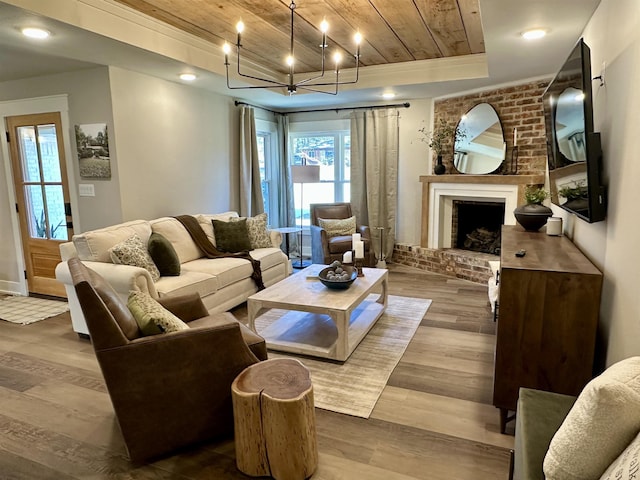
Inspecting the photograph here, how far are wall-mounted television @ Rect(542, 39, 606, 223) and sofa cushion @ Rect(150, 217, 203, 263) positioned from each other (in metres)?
3.28

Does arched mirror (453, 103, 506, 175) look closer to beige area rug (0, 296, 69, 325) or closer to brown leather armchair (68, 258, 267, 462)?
brown leather armchair (68, 258, 267, 462)

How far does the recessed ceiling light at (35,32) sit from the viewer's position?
2748 mm

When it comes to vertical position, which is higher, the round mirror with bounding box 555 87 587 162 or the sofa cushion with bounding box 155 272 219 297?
the round mirror with bounding box 555 87 587 162

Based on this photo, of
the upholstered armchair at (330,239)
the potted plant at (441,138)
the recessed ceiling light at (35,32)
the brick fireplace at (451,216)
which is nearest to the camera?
the recessed ceiling light at (35,32)

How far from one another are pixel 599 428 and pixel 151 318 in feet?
5.85

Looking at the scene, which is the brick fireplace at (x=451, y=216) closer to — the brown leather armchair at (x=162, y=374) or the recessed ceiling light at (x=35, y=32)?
the brown leather armchair at (x=162, y=374)

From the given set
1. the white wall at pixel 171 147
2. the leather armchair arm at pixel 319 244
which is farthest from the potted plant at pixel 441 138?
the white wall at pixel 171 147

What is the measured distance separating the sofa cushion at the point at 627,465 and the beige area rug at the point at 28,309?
444 cm

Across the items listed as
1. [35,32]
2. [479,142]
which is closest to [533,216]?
[479,142]

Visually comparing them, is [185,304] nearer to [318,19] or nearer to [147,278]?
[147,278]

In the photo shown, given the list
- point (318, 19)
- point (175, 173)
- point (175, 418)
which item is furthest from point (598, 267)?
point (175, 173)

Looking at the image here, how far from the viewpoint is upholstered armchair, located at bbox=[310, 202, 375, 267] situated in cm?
525

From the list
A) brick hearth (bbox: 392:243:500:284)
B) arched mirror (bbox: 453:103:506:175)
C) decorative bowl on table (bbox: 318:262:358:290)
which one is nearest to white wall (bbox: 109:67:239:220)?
decorative bowl on table (bbox: 318:262:358:290)

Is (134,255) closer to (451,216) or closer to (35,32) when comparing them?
(35,32)
